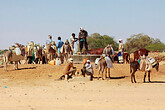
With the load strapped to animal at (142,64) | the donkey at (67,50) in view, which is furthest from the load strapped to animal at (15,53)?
the load strapped to animal at (142,64)

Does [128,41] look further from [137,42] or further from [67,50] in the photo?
[67,50]

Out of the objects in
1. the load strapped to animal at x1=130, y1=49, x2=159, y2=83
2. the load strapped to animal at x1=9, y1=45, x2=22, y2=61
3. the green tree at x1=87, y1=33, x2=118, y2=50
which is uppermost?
the green tree at x1=87, y1=33, x2=118, y2=50

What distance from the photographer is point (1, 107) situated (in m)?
8.01

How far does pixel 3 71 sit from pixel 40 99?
10481mm

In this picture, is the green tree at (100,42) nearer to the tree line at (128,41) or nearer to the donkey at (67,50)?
the tree line at (128,41)

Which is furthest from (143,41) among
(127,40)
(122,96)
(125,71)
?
(122,96)

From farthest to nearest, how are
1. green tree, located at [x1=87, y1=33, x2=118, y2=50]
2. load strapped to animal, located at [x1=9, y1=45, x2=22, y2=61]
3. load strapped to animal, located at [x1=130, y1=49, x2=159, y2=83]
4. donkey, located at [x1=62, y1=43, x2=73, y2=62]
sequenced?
1. green tree, located at [x1=87, y1=33, x2=118, y2=50]
2. donkey, located at [x1=62, y1=43, x2=73, y2=62]
3. load strapped to animal, located at [x1=9, y1=45, x2=22, y2=61]
4. load strapped to animal, located at [x1=130, y1=49, x2=159, y2=83]

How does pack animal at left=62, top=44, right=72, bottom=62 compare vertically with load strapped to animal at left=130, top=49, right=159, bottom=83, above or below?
above

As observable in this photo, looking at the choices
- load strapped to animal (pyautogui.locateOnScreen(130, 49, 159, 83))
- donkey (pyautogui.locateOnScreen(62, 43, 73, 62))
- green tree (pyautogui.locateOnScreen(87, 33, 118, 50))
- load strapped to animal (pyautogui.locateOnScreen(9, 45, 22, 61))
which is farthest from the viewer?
green tree (pyautogui.locateOnScreen(87, 33, 118, 50))

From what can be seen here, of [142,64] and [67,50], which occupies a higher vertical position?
[67,50]

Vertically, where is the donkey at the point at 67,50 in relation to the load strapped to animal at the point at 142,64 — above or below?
above

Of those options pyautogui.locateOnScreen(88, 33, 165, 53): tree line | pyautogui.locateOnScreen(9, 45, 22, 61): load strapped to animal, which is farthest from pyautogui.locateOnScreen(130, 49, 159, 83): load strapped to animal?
pyautogui.locateOnScreen(88, 33, 165, 53): tree line

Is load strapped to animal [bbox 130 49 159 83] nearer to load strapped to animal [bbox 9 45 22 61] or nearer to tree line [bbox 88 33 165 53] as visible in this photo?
load strapped to animal [bbox 9 45 22 61]

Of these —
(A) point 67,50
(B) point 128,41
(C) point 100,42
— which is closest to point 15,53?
(A) point 67,50
